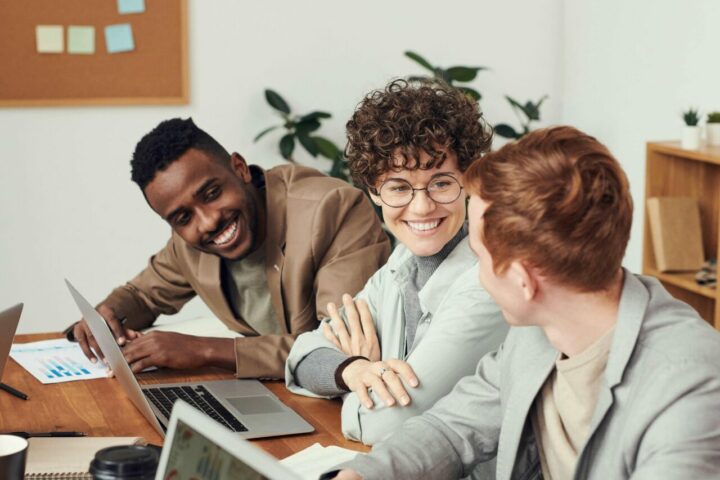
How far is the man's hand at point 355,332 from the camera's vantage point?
2.06 meters

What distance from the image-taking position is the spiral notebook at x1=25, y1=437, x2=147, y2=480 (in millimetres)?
1559

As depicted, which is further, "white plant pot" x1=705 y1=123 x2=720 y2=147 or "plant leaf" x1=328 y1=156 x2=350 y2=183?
"plant leaf" x1=328 y1=156 x2=350 y2=183

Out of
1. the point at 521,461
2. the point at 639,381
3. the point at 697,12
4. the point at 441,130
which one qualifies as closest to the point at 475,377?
the point at 521,461

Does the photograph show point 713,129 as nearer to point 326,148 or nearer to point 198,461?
point 326,148

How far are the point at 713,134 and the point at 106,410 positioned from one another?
2.43m

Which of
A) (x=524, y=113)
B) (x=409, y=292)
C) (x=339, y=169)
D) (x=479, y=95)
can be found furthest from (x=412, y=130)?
(x=524, y=113)

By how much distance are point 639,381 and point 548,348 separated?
21 centimetres

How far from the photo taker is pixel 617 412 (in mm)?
1329

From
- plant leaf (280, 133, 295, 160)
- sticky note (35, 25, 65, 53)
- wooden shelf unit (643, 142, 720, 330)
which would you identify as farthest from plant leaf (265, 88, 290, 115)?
wooden shelf unit (643, 142, 720, 330)

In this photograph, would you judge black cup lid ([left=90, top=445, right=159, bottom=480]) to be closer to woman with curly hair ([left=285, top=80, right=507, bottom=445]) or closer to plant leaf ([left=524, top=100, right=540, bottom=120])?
woman with curly hair ([left=285, top=80, right=507, bottom=445])

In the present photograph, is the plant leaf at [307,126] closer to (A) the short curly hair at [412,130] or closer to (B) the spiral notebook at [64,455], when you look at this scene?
(A) the short curly hair at [412,130]

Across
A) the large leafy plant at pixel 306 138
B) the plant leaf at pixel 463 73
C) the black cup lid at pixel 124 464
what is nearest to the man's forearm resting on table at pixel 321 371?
the black cup lid at pixel 124 464

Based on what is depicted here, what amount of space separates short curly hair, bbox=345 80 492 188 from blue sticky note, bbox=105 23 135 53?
8.22 ft

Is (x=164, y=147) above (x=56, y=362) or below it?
above
